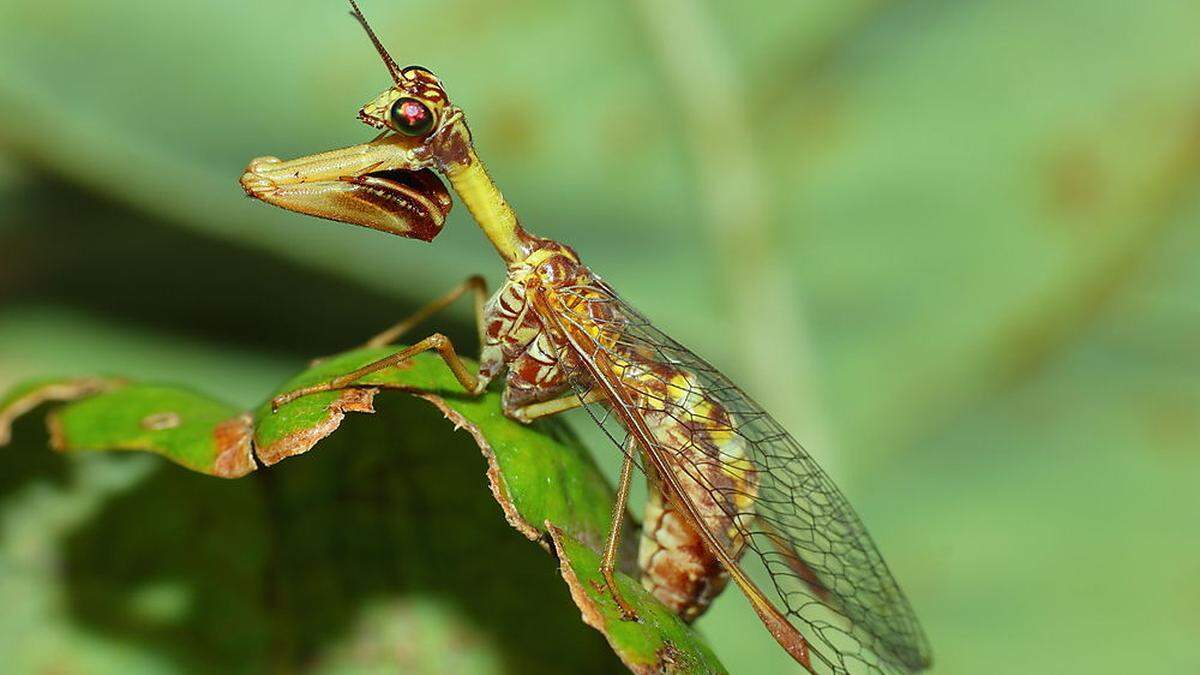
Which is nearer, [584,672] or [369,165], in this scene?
[584,672]

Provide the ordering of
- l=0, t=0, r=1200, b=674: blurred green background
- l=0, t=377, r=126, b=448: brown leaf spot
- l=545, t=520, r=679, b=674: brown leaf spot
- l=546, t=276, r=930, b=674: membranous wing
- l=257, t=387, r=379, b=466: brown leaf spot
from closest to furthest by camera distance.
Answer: l=545, t=520, r=679, b=674: brown leaf spot
l=257, t=387, r=379, b=466: brown leaf spot
l=0, t=377, r=126, b=448: brown leaf spot
l=546, t=276, r=930, b=674: membranous wing
l=0, t=0, r=1200, b=674: blurred green background

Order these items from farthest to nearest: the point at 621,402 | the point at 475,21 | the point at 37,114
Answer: the point at 475,21 → the point at 37,114 → the point at 621,402

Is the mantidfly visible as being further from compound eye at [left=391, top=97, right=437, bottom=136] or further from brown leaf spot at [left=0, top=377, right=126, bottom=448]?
brown leaf spot at [left=0, top=377, right=126, bottom=448]

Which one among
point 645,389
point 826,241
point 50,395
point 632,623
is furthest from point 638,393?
point 826,241

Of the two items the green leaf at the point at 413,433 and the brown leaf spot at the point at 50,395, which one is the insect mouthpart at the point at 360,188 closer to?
the green leaf at the point at 413,433

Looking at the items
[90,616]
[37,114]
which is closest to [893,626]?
[90,616]

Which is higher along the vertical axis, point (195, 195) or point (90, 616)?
point (195, 195)

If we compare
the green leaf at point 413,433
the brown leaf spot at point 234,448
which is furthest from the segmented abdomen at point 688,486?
the brown leaf spot at point 234,448

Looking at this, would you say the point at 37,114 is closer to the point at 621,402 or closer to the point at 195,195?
the point at 195,195

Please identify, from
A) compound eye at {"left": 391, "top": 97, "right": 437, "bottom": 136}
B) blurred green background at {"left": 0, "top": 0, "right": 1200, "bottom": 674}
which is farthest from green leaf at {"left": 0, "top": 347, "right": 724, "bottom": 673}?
blurred green background at {"left": 0, "top": 0, "right": 1200, "bottom": 674}
